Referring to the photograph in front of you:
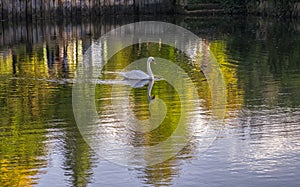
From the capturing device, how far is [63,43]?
24750 mm

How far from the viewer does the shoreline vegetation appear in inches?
1367

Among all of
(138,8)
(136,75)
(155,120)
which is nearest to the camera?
(155,120)

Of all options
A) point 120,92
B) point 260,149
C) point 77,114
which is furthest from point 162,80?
point 260,149

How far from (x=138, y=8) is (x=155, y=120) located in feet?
91.5

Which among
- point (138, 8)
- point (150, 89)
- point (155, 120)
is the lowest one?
point (155, 120)

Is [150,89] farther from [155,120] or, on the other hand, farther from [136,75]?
[155,120]

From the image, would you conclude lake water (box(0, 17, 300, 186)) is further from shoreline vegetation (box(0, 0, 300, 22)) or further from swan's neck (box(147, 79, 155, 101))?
shoreline vegetation (box(0, 0, 300, 22))

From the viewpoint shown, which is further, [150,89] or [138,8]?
[138,8]

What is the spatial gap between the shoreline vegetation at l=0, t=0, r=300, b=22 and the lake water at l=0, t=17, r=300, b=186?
13513mm

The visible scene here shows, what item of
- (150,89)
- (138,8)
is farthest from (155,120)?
(138,8)

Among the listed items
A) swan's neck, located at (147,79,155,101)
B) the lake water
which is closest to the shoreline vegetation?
the lake water

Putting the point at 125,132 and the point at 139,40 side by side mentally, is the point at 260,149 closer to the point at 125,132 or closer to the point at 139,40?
the point at 125,132

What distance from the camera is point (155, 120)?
457 inches

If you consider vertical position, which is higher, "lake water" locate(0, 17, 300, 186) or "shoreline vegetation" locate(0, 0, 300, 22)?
"shoreline vegetation" locate(0, 0, 300, 22)
